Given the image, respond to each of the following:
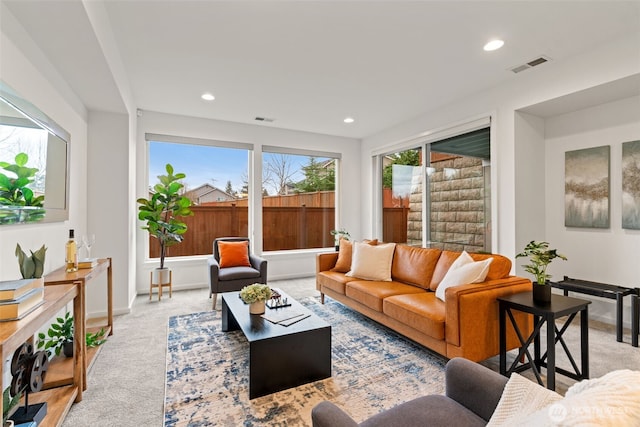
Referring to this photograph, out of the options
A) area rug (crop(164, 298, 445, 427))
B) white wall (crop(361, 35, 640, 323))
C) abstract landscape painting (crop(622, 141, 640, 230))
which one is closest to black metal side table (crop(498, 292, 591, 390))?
area rug (crop(164, 298, 445, 427))

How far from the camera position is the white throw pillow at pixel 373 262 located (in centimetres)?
354

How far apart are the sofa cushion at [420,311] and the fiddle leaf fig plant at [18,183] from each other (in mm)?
2813

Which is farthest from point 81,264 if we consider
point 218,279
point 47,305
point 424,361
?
point 424,361

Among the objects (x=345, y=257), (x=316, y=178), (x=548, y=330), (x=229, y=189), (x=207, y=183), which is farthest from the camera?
(x=316, y=178)

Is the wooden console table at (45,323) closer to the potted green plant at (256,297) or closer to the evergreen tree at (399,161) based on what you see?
the potted green plant at (256,297)

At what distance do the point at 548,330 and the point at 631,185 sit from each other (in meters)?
2.42

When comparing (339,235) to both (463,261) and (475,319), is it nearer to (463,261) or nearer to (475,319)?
(463,261)

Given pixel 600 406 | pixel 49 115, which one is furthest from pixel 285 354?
pixel 49 115

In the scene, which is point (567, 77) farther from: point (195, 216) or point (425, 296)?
point (195, 216)

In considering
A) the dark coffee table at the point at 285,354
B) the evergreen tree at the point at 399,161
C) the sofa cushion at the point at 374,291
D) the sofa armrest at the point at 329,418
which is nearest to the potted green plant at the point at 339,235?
the evergreen tree at the point at 399,161

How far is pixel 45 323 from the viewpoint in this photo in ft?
5.71

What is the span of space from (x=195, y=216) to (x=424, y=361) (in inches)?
161

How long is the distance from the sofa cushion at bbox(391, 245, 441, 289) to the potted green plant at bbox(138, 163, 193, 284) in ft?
9.92

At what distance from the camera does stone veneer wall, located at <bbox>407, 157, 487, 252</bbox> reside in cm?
411
